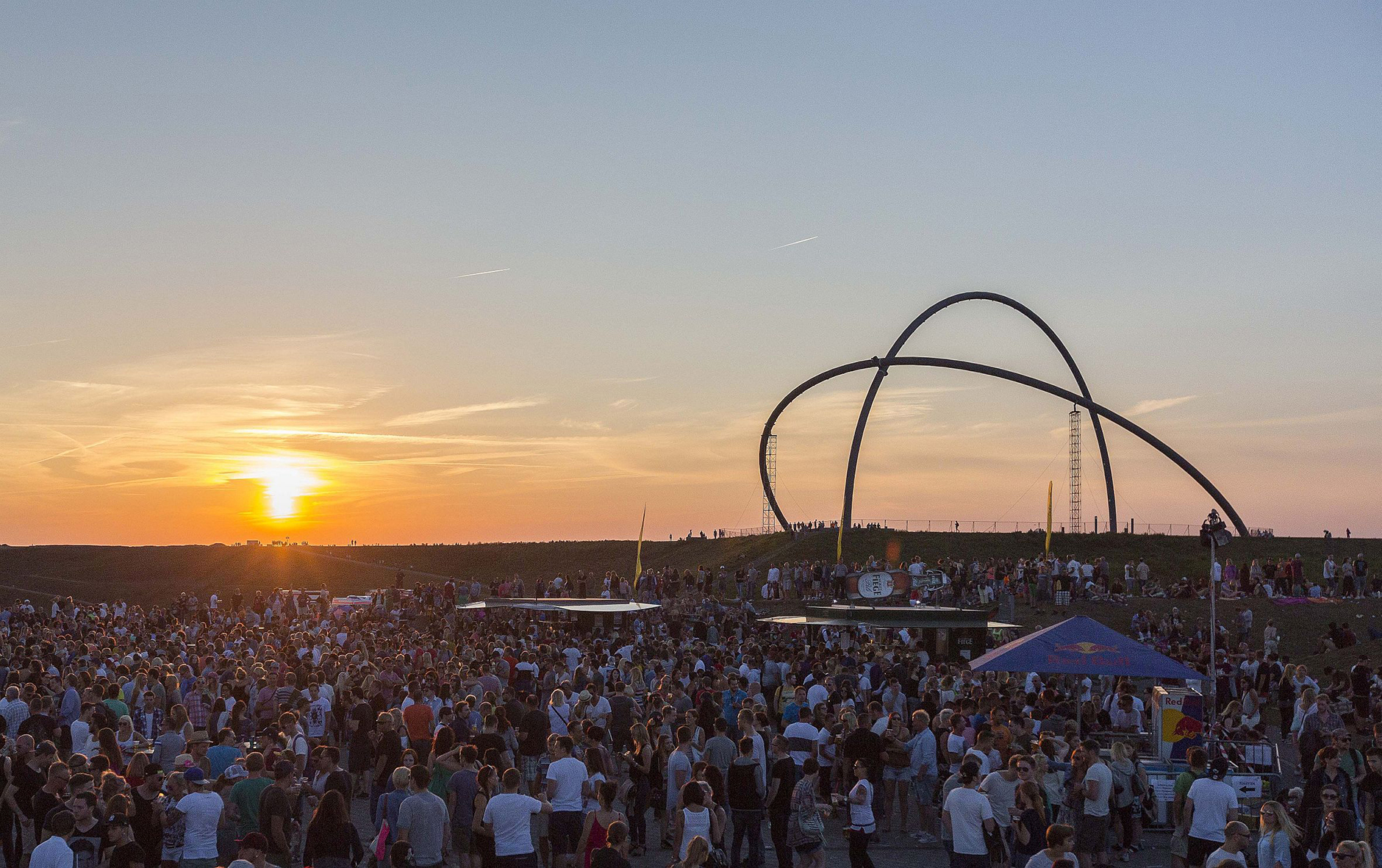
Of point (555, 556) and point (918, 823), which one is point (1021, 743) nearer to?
point (918, 823)

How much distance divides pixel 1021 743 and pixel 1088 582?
34.7 meters

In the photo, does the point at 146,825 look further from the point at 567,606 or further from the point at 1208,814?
the point at 567,606

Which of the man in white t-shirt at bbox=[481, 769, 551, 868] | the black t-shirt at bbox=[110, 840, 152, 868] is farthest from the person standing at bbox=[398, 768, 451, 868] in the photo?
the black t-shirt at bbox=[110, 840, 152, 868]

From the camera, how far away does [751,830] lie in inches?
470

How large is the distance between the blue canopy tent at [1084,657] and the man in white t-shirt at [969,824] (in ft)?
20.7

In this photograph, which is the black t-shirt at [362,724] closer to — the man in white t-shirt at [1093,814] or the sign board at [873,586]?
the man in white t-shirt at [1093,814]

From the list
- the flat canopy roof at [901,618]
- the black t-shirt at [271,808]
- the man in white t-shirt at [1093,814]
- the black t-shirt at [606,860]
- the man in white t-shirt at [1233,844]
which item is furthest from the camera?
the flat canopy roof at [901,618]

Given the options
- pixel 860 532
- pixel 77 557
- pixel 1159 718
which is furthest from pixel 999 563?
pixel 77 557

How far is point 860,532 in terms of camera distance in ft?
245

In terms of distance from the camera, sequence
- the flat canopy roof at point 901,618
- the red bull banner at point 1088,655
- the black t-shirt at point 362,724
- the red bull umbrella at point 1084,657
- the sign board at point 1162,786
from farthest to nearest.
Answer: the flat canopy roof at point 901,618 → the red bull banner at point 1088,655 → the red bull umbrella at point 1084,657 → the sign board at point 1162,786 → the black t-shirt at point 362,724

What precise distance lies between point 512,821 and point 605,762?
2032mm

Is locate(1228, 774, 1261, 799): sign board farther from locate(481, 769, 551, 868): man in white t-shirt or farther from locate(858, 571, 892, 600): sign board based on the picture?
locate(858, 571, 892, 600): sign board

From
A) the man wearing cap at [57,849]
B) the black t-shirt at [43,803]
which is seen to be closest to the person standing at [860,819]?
the man wearing cap at [57,849]

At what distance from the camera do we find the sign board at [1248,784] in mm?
14320
